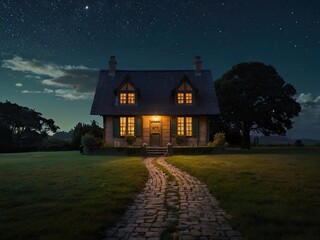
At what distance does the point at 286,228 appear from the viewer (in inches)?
206

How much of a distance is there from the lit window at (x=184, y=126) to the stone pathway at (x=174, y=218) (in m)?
21.0

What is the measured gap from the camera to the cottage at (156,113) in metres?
30.1

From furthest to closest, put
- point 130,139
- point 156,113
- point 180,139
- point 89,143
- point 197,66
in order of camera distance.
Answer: point 197,66, point 156,113, point 180,139, point 130,139, point 89,143

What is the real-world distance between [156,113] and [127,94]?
147 inches

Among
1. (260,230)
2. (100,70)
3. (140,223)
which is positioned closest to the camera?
(260,230)

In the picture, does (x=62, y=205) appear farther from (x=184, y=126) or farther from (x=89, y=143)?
(x=184, y=126)

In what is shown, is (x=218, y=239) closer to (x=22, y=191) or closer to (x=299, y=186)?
(x=299, y=186)

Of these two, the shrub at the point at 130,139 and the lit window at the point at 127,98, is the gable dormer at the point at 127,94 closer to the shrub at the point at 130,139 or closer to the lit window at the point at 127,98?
the lit window at the point at 127,98

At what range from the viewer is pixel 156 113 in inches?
1185

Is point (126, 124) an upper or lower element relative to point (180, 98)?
lower

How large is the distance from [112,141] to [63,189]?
21.6 metres

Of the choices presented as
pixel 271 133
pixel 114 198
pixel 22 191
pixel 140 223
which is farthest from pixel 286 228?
pixel 271 133

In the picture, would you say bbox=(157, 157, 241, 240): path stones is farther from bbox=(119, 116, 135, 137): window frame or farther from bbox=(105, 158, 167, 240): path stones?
bbox=(119, 116, 135, 137): window frame

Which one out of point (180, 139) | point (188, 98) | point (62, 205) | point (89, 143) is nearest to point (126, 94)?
point (188, 98)
